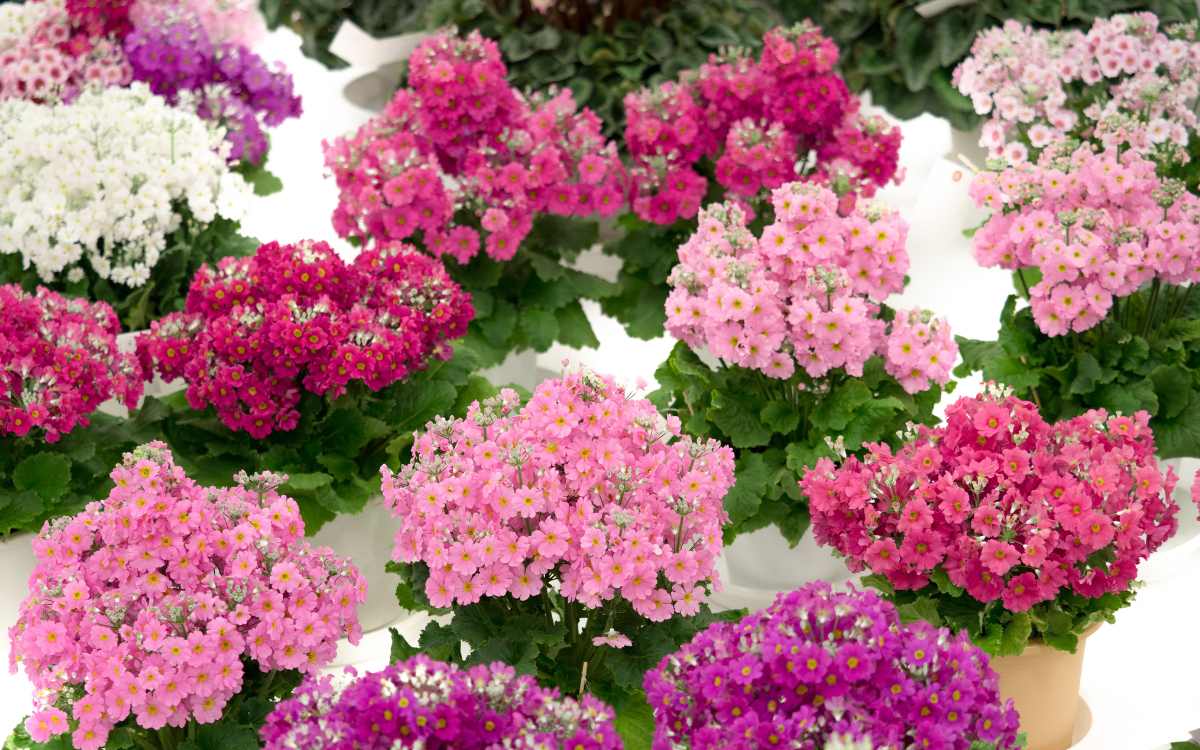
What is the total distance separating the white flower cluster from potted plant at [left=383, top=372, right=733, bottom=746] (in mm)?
1536

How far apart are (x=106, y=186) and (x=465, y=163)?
0.99 metres

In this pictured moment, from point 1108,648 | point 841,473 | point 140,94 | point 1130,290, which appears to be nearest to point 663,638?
point 841,473

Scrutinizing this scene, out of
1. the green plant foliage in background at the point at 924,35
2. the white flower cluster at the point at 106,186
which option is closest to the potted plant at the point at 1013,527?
the white flower cluster at the point at 106,186

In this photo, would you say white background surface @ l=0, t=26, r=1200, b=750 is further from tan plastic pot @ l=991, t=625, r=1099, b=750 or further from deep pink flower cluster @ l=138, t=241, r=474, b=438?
deep pink flower cluster @ l=138, t=241, r=474, b=438

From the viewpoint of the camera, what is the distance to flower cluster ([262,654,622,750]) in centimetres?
234

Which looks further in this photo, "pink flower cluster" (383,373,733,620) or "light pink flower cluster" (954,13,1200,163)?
"light pink flower cluster" (954,13,1200,163)

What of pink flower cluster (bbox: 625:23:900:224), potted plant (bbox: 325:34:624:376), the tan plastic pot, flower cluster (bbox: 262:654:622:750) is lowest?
flower cluster (bbox: 262:654:622:750)

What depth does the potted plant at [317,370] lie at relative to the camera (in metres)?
3.57

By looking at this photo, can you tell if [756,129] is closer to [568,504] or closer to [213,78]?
[213,78]

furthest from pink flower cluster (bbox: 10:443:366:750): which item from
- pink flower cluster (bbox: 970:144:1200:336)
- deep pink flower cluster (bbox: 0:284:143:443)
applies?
pink flower cluster (bbox: 970:144:1200:336)

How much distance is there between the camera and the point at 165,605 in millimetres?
2812

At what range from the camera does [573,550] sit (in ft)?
9.72

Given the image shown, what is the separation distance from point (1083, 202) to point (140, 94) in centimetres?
266

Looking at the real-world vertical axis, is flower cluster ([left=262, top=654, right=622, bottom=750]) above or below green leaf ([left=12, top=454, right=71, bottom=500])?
above
